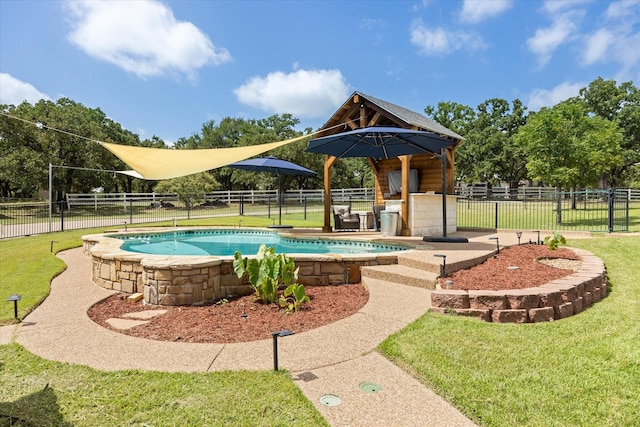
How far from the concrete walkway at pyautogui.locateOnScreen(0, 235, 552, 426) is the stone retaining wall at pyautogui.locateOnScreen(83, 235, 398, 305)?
848 millimetres

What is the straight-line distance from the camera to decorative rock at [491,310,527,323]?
11.8 feet

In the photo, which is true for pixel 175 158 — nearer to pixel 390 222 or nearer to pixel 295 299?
pixel 390 222

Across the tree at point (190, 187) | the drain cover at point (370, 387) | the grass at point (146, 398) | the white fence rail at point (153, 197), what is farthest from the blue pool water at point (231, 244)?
the tree at point (190, 187)

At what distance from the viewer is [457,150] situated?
33.4 m

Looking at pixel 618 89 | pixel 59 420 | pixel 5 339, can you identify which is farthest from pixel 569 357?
pixel 618 89

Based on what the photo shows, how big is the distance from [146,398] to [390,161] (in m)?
11.5

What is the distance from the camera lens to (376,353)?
2.88 metres

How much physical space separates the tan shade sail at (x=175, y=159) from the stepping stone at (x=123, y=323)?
→ 4.55 m

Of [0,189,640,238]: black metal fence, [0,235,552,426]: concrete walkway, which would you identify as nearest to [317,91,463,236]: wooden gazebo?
[0,189,640,238]: black metal fence

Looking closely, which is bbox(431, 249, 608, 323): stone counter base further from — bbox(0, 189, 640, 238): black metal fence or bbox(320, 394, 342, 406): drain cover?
bbox(0, 189, 640, 238): black metal fence

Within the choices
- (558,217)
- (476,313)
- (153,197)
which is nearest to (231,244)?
(476,313)

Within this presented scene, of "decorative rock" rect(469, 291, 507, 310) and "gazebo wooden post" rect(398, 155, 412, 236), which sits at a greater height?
"gazebo wooden post" rect(398, 155, 412, 236)

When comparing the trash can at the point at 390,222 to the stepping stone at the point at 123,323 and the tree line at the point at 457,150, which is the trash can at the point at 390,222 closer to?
the stepping stone at the point at 123,323

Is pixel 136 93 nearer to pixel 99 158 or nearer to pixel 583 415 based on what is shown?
pixel 99 158
